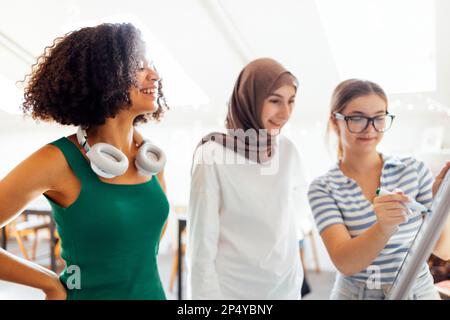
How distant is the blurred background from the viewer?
1.64 ft

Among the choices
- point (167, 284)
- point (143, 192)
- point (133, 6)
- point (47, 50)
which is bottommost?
point (167, 284)

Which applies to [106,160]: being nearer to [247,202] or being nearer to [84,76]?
[84,76]

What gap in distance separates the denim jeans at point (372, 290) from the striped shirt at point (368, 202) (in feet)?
0.04

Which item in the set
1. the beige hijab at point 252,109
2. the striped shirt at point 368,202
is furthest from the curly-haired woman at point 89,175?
the striped shirt at point 368,202

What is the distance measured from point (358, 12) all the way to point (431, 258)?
0.56m

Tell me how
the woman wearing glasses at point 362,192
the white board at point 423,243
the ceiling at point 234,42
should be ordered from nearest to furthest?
the white board at point 423,243 → the woman wearing glasses at point 362,192 → the ceiling at point 234,42

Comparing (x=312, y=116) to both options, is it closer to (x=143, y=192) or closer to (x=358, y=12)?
(x=358, y=12)

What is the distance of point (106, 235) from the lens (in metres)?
0.47

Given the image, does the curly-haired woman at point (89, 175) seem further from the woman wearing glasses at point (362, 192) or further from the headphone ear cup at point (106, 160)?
the woman wearing glasses at point (362, 192)

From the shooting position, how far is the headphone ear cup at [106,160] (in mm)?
435

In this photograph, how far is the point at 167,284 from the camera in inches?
71.7

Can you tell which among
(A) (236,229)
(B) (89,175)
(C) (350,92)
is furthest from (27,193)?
(C) (350,92)

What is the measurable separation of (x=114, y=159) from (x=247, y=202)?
226mm

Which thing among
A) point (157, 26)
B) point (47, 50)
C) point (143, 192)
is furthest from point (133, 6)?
point (143, 192)
